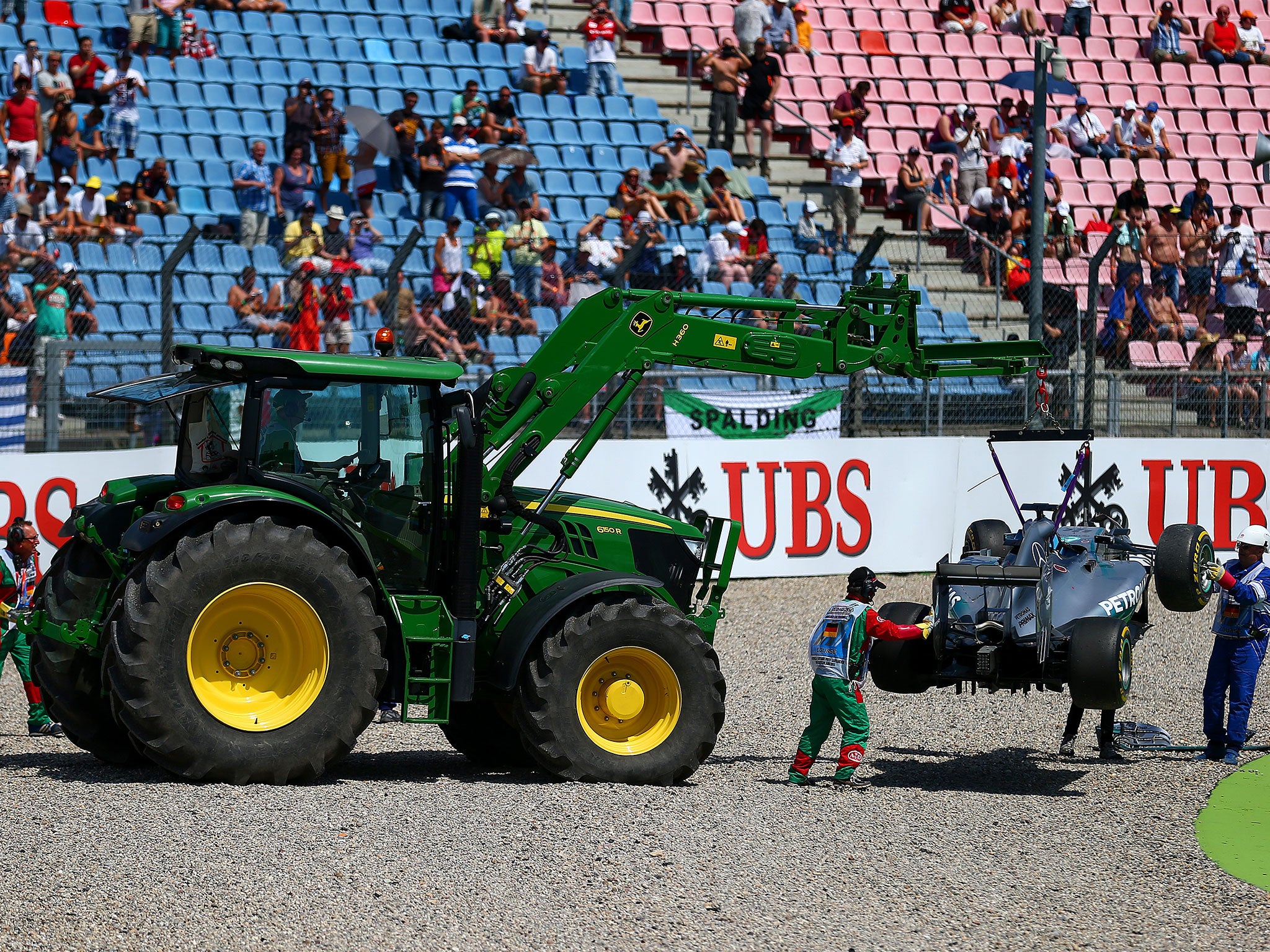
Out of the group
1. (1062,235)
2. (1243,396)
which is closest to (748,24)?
(1062,235)

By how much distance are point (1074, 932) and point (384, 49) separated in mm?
17983

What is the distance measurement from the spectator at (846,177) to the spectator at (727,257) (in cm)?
204

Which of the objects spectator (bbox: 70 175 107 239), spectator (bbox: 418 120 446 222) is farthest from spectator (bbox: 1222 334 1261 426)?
spectator (bbox: 70 175 107 239)

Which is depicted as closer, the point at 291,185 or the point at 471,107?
the point at 291,185

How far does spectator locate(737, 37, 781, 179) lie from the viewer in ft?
74.4

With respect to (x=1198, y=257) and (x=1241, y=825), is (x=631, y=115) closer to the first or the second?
(x=1198, y=257)

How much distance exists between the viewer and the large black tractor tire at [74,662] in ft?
27.7

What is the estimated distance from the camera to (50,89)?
18750 millimetres

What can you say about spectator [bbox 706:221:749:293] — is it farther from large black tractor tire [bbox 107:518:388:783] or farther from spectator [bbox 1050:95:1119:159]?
large black tractor tire [bbox 107:518:388:783]

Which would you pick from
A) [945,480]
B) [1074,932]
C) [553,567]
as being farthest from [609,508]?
[945,480]

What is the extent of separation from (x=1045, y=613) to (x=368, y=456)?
3.97 metres

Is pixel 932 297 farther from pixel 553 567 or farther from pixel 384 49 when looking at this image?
pixel 553 567

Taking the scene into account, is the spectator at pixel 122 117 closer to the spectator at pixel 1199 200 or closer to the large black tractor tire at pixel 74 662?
the large black tractor tire at pixel 74 662

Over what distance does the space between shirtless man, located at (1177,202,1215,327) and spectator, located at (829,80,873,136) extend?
4.70 meters
